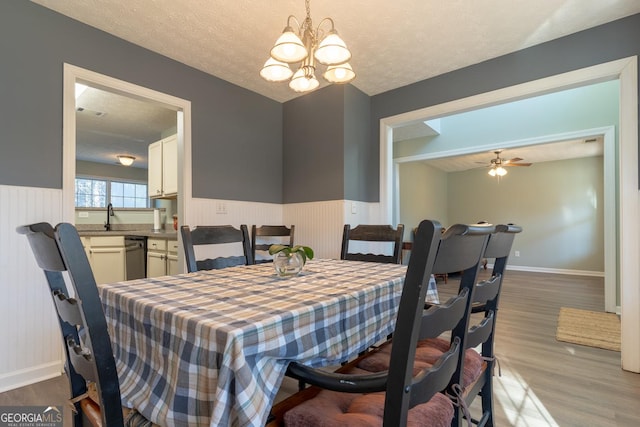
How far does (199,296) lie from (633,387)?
257 cm

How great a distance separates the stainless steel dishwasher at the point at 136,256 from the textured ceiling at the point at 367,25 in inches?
86.3

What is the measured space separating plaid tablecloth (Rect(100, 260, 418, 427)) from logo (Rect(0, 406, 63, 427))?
1.06m

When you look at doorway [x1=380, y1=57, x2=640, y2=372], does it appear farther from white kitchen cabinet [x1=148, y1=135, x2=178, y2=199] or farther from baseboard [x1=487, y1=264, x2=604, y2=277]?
baseboard [x1=487, y1=264, x2=604, y2=277]

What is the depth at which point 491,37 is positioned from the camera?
7.83 feet

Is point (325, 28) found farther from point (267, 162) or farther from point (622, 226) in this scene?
point (622, 226)

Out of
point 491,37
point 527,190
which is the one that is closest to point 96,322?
point 491,37

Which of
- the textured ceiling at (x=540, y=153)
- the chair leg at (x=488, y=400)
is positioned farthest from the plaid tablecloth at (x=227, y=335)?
the textured ceiling at (x=540, y=153)

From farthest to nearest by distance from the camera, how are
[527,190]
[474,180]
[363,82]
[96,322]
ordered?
1. [474,180]
2. [527,190]
3. [363,82]
4. [96,322]

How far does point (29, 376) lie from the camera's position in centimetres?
198

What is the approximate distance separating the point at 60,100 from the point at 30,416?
1.90 metres

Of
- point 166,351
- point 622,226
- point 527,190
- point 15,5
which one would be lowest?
point 166,351

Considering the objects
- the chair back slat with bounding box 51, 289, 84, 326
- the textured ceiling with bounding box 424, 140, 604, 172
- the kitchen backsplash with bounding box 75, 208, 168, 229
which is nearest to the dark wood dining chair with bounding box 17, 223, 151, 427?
the chair back slat with bounding box 51, 289, 84, 326

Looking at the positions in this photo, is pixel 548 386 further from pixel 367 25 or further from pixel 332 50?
pixel 367 25

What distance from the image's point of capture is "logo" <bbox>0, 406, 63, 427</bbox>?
154cm
